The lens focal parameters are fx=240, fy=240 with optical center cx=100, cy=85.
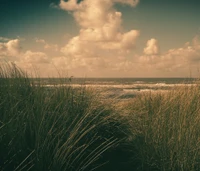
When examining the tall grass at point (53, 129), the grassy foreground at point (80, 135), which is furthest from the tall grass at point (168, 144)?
the tall grass at point (53, 129)

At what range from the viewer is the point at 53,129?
2.81 metres

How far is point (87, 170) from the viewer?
2861 mm

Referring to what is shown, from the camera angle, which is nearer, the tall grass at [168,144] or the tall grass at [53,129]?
the tall grass at [53,129]

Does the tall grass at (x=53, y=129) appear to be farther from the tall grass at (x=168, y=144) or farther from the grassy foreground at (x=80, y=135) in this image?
the tall grass at (x=168, y=144)

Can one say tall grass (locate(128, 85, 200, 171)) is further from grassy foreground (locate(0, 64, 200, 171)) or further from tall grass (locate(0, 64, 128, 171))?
tall grass (locate(0, 64, 128, 171))

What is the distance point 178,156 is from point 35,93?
2.06 metres

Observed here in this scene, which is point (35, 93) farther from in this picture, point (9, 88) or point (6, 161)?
point (6, 161)

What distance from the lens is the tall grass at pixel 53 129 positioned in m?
2.35

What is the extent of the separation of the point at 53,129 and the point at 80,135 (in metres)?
0.48

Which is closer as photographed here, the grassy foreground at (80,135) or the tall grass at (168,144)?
the grassy foreground at (80,135)

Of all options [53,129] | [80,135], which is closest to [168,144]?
[80,135]

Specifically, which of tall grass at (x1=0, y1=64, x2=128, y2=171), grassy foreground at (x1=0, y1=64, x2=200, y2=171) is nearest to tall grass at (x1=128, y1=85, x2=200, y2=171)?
grassy foreground at (x1=0, y1=64, x2=200, y2=171)

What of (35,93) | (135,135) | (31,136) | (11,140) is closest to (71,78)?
(35,93)

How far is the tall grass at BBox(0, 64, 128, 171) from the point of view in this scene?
2354 mm
